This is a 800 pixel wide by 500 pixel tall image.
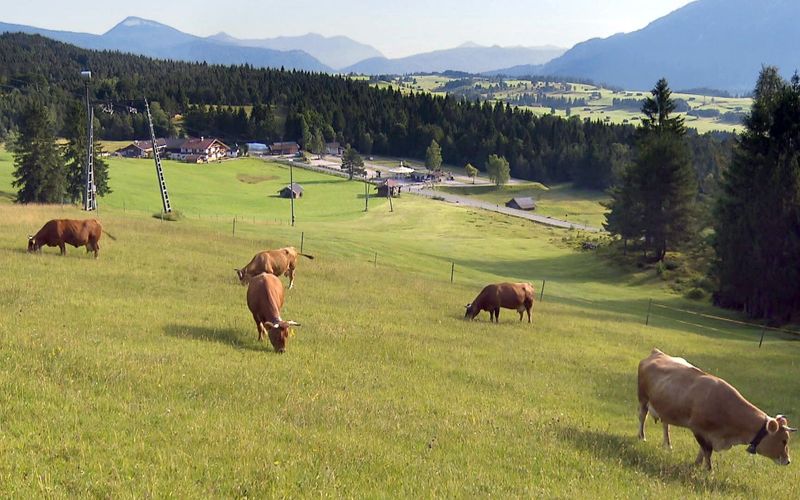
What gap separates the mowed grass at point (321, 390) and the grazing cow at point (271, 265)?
919 millimetres

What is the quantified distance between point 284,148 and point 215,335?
168369 mm

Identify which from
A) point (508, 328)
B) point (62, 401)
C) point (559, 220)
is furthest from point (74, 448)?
point (559, 220)

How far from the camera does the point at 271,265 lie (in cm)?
2836

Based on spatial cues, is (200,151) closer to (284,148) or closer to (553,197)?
(284,148)

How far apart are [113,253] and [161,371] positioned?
1921 cm

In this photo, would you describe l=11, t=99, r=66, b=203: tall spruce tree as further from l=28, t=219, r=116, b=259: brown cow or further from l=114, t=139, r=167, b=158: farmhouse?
l=114, t=139, r=167, b=158: farmhouse

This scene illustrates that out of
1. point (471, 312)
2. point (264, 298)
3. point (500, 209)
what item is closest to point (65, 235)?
point (264, 298)

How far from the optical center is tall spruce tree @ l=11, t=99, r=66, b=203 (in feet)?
255

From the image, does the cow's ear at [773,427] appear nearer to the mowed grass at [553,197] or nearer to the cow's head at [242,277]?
the cow's head at [242,277]

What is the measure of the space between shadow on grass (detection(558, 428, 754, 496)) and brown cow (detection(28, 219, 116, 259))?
23.9 meters

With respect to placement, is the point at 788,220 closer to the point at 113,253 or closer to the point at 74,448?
the point at 113,253

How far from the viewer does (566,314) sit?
34.8 m

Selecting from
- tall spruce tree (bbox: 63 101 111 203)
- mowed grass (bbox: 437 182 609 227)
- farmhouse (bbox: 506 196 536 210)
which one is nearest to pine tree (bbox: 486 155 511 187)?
mowed grass (bbox: 437 182 609 227)

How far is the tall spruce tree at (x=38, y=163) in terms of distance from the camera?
77812mm
